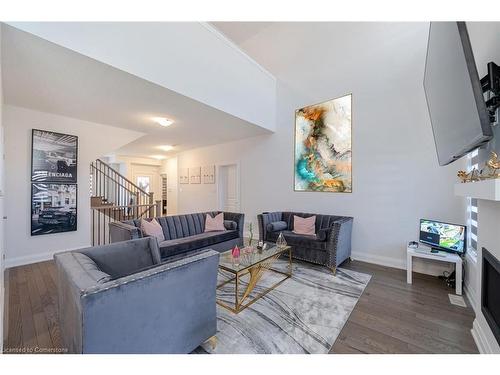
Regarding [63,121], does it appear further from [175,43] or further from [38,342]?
[38,342]

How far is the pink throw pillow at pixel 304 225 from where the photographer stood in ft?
Result: 12.9

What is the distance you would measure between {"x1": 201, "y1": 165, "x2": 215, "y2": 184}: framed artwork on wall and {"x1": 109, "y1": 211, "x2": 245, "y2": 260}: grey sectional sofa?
242cm

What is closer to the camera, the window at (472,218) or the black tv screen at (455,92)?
the black tv screen at (455,92)

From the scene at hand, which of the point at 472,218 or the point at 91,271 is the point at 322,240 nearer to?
the point at 472,218

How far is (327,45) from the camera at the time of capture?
14.3 ft

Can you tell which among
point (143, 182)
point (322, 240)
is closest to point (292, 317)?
point (322, 240)

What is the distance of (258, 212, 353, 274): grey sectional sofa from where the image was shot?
10.7 feet

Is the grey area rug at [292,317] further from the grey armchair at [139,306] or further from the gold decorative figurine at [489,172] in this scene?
the gold decorative figurine at [489,172]

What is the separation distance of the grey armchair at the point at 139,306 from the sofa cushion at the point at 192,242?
1330 mm

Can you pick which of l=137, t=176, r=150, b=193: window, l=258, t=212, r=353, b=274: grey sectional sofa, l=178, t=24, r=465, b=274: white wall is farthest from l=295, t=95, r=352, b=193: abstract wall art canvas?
l=137, t=176, r=150, b=193: window

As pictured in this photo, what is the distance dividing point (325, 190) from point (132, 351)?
12.8 feet

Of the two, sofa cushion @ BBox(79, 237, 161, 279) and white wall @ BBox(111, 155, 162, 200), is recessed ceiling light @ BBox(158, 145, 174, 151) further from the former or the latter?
sofa cushion @ BBox(79, 237, 161, 279)

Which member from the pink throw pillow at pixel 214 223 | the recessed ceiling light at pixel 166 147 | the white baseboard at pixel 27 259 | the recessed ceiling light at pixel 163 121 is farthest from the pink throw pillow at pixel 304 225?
the recessed ceiling light at pixel 166 147
